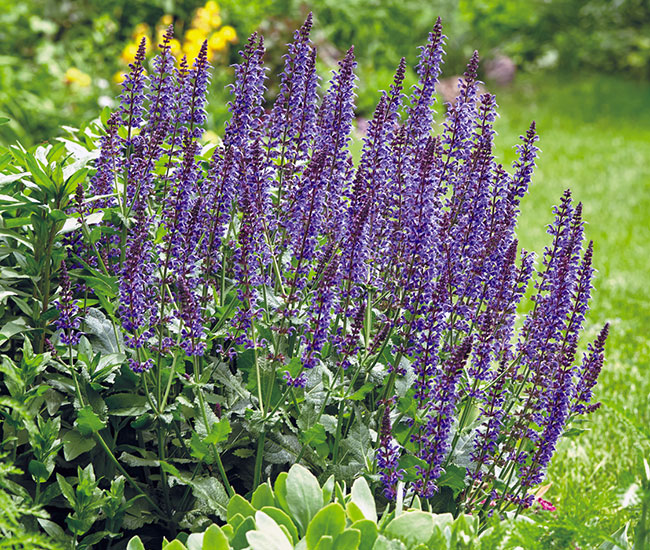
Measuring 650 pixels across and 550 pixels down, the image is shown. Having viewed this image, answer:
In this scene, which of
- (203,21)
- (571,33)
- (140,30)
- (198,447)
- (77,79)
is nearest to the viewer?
(198,447)

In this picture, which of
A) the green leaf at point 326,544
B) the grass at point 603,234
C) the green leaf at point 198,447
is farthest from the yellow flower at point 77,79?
the green leaf at point 326,544

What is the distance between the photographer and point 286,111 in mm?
2336

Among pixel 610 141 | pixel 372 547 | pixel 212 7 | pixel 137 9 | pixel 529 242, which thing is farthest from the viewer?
pixel 610 141

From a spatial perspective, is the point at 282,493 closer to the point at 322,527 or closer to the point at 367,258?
the point at 322,527

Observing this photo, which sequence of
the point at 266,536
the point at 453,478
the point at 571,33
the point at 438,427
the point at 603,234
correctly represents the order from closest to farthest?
the point at 266,536 < the point at 438,427 < the point at 453,478 < the point at 603,234 < the point at 571,33

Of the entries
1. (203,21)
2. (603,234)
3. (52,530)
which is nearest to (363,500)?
(52,530)

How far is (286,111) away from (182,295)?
0.73 metres

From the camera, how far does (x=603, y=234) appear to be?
7.07 m

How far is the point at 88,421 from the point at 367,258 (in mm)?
887

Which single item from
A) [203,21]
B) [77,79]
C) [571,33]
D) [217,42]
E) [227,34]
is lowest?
[77,79]

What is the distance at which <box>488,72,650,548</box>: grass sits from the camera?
261 centimetres

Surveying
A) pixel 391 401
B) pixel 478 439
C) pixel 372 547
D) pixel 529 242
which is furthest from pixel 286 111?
pixel 529 242

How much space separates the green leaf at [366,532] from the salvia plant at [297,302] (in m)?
0.29

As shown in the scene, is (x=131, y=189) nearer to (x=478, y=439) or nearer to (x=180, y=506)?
(x=180, y=506)
